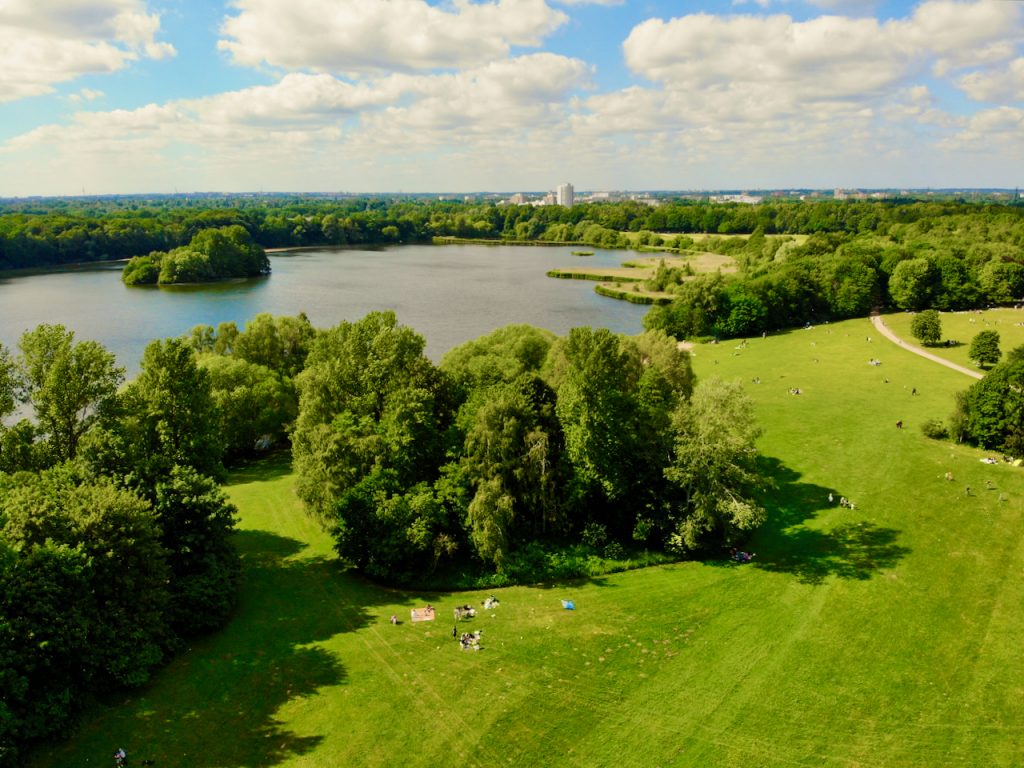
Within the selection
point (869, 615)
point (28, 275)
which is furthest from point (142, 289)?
point (869, 615)

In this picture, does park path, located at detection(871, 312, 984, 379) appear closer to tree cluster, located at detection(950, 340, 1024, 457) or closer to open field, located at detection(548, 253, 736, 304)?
tree cluster, located at detection(950, 340, 1024, 457)

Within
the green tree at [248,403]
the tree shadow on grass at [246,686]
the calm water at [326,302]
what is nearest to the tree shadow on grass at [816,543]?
the tree shadow on grass at [246,686]

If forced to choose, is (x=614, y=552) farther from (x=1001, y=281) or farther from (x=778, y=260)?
(x=778, y=260)

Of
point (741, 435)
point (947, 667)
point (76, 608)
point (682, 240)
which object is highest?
point (682, 240)

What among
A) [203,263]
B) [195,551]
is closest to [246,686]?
[195,551]

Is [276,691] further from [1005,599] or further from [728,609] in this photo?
[1005,599]

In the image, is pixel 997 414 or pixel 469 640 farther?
pixel 997 414
